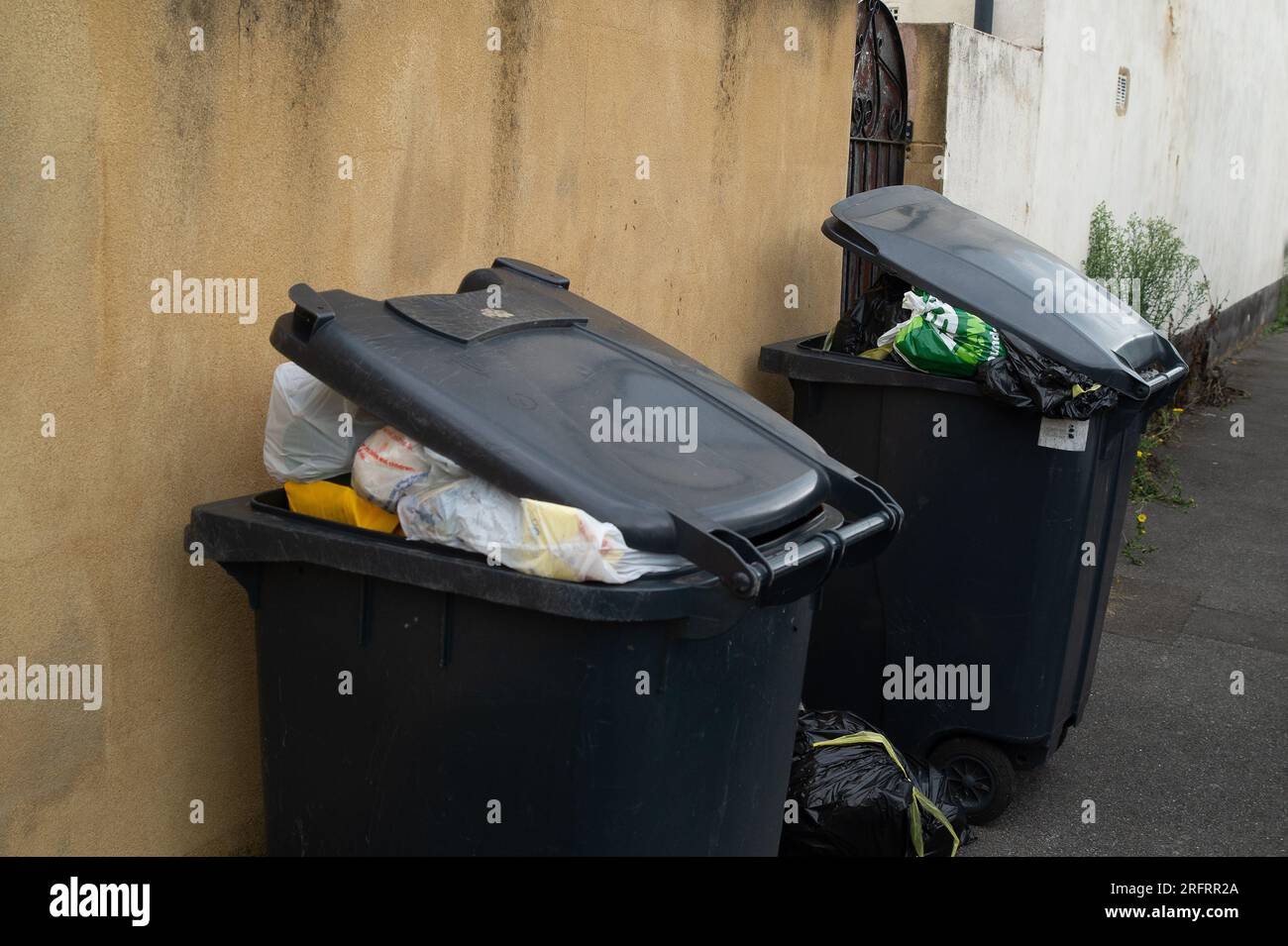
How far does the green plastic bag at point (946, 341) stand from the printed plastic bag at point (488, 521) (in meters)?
1.76

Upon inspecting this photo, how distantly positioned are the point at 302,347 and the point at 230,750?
1.00m

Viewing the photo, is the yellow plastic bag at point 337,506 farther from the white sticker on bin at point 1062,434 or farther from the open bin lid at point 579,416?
the white sticker on bin at point 1062,434

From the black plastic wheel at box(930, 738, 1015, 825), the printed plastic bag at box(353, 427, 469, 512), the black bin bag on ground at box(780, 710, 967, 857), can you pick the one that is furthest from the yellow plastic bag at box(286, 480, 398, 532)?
the black plastic wheel at box(930, 738, 1015, 825)

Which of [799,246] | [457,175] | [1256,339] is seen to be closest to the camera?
[457,175]

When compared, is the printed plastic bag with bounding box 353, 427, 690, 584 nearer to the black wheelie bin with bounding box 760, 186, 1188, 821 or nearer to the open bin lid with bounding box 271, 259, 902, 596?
the open bin lid with bounding box 271, 259, 902, 596

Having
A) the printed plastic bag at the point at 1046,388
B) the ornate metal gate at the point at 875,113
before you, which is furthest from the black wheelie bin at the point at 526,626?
the ornate metal gate at the point at 875,113

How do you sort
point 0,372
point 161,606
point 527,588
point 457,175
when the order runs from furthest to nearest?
point 457,175, point 161,606, point 0,372, point 527,588

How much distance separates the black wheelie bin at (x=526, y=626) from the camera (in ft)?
7.71

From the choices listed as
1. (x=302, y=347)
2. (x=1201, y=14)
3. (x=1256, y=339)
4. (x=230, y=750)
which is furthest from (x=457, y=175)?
(x=1256, y=339)

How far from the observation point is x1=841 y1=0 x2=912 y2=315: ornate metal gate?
19.6 feet

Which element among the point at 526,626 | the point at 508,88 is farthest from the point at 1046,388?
the point at 526,626

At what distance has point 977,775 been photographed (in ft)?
13.7
